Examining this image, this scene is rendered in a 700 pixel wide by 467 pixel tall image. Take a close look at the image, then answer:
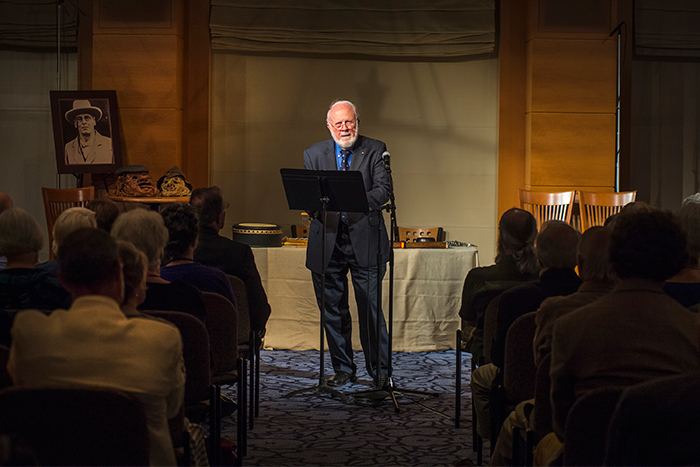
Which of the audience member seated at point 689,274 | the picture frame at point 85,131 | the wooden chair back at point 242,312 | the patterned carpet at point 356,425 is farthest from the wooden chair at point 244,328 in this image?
the picture frame at point 85,131

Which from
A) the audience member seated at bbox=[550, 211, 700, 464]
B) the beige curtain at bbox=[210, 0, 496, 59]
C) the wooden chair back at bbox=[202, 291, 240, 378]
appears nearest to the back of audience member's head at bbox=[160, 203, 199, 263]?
the wooden chair back at bbox=[202, 291, 240, 378]

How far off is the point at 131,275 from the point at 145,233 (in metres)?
0.55

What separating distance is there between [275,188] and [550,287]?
183 inches

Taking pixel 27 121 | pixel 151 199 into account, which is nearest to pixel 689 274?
pixel 151 199

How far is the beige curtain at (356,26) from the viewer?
265 inches

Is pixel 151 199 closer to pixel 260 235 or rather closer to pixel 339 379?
pixel 260 235

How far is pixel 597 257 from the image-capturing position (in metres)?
2.11

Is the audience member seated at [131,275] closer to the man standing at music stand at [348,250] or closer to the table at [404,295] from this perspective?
the man standing at music stand at [348,250]

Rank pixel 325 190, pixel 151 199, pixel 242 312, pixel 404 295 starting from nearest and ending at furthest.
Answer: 1. pixel 242 312
2. pixel 325 190
3. pixel 404 295
4. pixel 151 199

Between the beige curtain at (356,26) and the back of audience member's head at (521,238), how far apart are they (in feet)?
12.7

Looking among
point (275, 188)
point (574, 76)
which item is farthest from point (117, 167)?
point (574, 76)

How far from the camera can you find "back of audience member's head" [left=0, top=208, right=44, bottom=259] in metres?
2.58

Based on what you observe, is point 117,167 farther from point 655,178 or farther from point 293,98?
point 655,178

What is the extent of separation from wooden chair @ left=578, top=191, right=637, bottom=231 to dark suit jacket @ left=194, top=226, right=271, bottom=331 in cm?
362
